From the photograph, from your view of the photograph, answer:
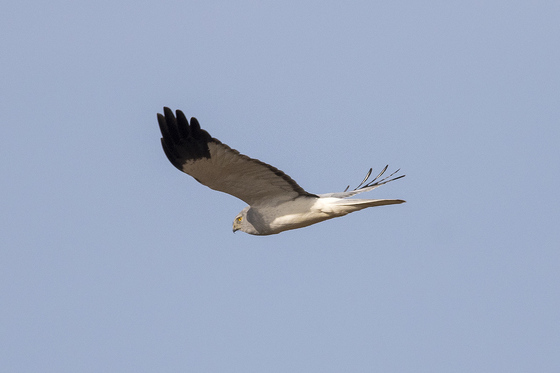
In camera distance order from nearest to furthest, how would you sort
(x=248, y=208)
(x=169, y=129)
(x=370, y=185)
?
1. (x=169, y=129)
2. (x=248, y=208)
3. (x=370, y=185)

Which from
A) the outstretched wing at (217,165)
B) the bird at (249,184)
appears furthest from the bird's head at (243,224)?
the outstretched wing at (217,165)

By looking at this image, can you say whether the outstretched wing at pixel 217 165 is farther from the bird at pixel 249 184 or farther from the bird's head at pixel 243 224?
the bird's head at pixel 243 224

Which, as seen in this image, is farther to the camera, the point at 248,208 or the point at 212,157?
the point at 248,208

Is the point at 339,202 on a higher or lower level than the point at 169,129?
lower

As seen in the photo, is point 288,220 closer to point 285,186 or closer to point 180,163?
point 285,186

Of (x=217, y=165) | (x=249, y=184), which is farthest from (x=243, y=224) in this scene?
(x=217, y=165)

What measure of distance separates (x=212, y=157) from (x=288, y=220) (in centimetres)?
172

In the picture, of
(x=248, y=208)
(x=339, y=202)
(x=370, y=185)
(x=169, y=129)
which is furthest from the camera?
(x=370, y=185)

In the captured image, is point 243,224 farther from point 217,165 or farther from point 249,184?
point 217,165

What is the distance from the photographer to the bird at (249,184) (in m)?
10.2

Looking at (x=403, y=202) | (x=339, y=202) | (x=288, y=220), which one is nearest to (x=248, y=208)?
(x=288, y=220)

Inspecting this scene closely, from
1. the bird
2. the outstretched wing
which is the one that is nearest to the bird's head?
the bird

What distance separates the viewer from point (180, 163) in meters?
10.5

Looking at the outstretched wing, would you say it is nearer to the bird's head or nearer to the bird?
the bird
